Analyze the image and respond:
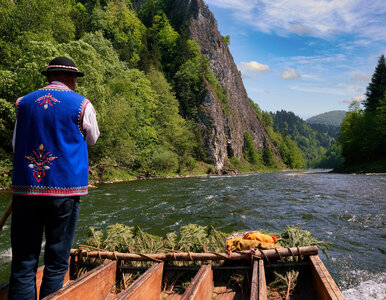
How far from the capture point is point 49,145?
8.05ft

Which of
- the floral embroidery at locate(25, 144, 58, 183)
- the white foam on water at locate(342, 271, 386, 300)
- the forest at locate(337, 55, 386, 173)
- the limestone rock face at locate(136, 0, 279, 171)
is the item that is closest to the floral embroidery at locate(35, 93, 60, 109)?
the floral embroidery at locate(25, 144, 58, 183)

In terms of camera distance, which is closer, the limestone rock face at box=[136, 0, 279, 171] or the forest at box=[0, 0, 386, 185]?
the forest at box=[0, 0, 386, 185]

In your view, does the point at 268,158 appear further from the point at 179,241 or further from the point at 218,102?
the point at 179,241

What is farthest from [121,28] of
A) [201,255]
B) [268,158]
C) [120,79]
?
[268,158]

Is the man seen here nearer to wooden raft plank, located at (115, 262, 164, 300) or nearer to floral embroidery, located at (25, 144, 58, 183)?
floral embroidery, located at (25, 144, 58, 183)

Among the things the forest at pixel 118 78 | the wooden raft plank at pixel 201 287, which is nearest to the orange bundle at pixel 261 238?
the wooden raft plank at pixel 201 287

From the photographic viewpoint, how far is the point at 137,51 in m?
59.3

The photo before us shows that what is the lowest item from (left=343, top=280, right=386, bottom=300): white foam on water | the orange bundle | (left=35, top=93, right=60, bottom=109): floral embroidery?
(left=343, top=280, right=386, bottom=300): white foam on water

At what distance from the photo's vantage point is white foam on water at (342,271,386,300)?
4074 mm

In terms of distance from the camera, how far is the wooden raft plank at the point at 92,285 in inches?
96.3

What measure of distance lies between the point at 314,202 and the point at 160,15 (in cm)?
8102

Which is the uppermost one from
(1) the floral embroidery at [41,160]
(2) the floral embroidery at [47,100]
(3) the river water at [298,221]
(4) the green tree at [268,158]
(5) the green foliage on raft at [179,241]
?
(2) the floral embroidery at [47,100]

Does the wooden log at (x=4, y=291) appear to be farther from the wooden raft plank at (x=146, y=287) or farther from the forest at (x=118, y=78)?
the forest at (x=118, y=78)

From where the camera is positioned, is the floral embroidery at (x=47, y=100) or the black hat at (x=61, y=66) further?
the black hat at (x=61, y=66)
